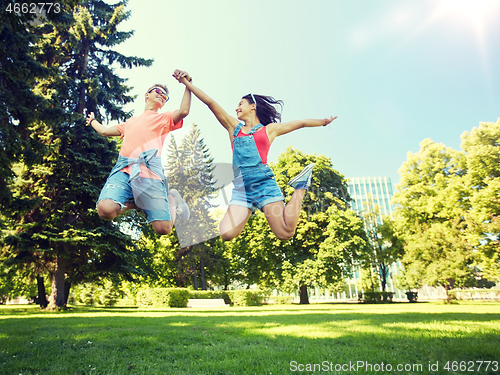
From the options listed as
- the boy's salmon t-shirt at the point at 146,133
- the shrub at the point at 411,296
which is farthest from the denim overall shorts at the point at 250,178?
the shrub at the point at 411,296

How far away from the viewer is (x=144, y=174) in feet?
13.1

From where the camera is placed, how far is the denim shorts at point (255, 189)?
3.96 metres

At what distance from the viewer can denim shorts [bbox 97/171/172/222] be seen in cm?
384

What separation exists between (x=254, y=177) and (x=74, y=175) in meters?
15.0

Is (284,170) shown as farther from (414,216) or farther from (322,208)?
(414,216)

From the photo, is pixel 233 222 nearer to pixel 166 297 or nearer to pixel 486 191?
pixel 166 297

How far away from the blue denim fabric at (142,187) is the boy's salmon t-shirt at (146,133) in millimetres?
63

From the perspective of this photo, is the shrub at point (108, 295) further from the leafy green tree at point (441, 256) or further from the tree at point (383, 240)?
the leafy green tree at point (441, 256)

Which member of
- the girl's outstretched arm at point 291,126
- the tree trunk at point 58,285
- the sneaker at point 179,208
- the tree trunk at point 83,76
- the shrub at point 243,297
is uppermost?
the tree trunk at point 83,76

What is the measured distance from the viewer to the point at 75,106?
17.4m

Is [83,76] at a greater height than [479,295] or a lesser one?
greater

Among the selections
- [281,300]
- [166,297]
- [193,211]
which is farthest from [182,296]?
[281,300]

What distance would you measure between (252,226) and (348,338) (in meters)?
21.2

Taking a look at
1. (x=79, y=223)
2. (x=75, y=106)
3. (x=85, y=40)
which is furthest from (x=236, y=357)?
(x=85, y=40)
